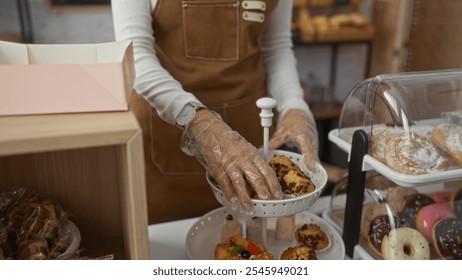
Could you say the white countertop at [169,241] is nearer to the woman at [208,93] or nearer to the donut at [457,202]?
the woman at [208,93]

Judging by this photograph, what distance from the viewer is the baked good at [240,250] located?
2.32 ft

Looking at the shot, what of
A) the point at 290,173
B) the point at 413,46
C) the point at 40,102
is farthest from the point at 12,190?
the point at 413,46

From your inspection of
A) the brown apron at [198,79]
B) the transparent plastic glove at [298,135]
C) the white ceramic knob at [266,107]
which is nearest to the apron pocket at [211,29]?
the brown apron at [198,79]

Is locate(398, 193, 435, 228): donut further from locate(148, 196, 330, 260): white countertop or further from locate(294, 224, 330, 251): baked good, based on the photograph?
locate(148, 196, 330, 260): white countertop

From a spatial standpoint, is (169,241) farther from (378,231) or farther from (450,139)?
(450,139)

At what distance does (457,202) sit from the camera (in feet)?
2.90

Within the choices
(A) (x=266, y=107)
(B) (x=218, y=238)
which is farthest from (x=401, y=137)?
(B) (x=218, y=238)

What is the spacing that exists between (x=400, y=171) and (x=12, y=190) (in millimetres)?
651

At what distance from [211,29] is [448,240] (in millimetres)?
675

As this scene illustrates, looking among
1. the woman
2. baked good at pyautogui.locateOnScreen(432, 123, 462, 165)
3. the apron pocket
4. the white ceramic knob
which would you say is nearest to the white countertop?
the woman

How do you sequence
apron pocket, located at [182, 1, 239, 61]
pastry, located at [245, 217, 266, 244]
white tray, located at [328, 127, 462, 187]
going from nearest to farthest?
white tray, located at [328, 127, 462, 187] → pastry, located at [245, 217, 266, 244] → apron pocket, located at [182, 1, 239, 61]

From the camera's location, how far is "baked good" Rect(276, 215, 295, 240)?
82 cm

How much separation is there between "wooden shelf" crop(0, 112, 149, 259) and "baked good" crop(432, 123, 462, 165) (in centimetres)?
57

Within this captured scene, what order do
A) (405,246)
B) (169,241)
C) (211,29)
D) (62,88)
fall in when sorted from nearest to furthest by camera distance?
1. (62,88)
2. (405,246)
3. (169,241)
4. (211,29)
